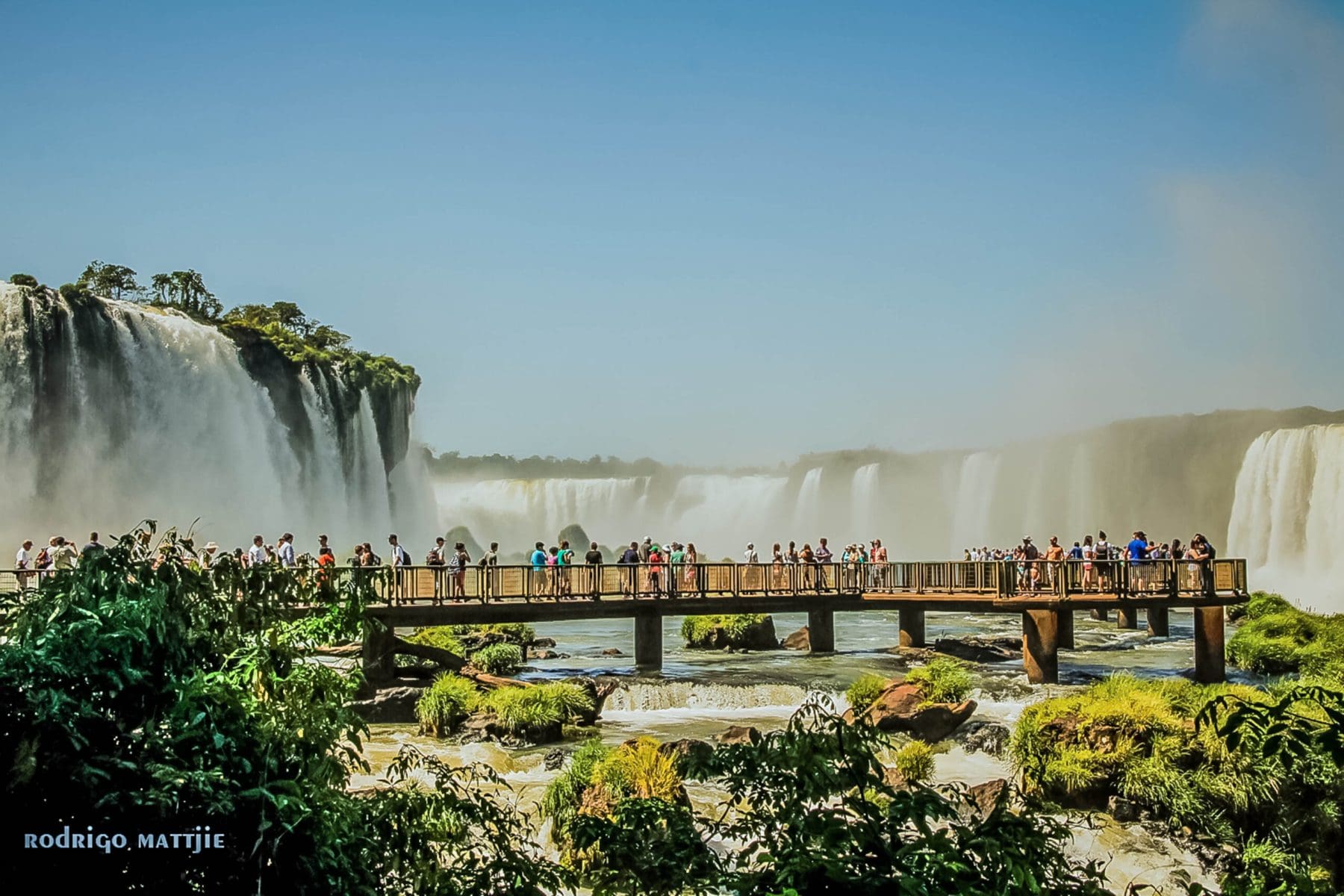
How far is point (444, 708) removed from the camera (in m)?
20.3

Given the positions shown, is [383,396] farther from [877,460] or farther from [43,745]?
[43,745]

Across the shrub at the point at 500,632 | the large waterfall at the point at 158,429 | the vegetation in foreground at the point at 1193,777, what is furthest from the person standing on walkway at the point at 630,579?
the large waterfall at the point at 158,429

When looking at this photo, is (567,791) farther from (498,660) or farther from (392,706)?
(498,660)

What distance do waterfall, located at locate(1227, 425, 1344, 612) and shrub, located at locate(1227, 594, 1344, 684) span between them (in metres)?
18.1

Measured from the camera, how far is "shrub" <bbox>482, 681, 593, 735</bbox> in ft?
64.2

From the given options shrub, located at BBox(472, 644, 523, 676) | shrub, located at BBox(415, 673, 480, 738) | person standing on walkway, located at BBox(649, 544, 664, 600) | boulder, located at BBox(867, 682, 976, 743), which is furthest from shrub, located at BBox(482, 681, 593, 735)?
person standing on walkway, located at BBox(649, 544, 664, 600)

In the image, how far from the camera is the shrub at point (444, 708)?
20234 mm

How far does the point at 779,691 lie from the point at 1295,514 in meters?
38.7

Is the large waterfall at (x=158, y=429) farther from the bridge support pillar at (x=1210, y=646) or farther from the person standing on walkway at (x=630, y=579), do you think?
the bridge support pillar at (x=1210, y=646)

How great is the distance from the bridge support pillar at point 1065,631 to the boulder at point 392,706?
746 inches

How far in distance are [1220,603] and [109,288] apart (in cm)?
5066

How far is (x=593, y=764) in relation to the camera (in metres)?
15.2

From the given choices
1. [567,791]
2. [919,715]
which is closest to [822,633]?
[919,715]

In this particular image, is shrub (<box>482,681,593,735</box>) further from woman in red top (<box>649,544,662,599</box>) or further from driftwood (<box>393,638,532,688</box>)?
woman in red top (<box>649,544,662,599</box>)
